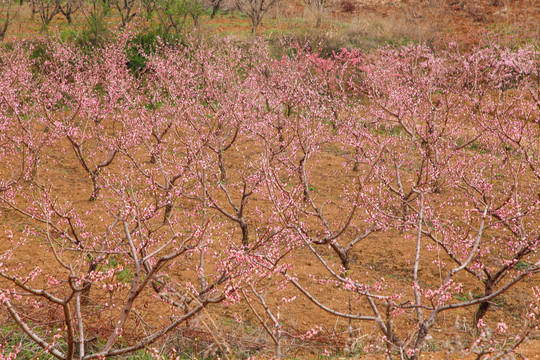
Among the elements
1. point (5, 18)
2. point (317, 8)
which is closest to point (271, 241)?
point (317, 8)

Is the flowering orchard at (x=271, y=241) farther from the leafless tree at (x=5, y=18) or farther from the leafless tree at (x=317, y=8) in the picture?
the leafless tree at (x=317, y=8)

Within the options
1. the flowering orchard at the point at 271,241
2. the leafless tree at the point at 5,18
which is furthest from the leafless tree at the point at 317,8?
the leafless tree at the point at 5,18

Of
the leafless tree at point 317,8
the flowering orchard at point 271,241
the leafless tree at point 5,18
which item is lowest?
the flowering orchard at point 271,241

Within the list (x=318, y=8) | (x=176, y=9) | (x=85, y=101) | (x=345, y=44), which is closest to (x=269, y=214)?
(x=85, y=101)

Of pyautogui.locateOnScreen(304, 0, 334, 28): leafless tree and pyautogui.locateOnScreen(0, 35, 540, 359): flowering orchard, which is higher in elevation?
pyautogui.locateOnScreen(304, 0, 334, 28): leafless tree

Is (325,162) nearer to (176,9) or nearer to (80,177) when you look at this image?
(80,177)

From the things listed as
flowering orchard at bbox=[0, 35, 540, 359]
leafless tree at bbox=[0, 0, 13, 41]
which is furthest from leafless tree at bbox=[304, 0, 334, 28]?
leafless tree at bbox=[0, 0, 13, 41]

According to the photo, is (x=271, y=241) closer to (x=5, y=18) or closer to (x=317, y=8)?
(x=317, y=8)

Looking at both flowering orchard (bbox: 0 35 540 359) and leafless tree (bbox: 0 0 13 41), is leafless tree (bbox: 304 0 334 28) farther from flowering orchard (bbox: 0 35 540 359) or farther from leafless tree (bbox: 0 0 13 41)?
leafless tree (bbox: 0 0 13 41)

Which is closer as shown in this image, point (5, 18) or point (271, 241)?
point (271, 241)

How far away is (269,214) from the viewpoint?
10641mm

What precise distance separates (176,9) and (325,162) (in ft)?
41.3

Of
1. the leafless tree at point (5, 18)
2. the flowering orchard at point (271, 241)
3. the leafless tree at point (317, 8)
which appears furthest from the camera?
the leafless tree at point (317, 8)

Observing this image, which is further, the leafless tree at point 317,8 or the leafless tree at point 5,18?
the leafless tree at point 317,8
